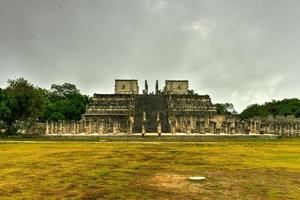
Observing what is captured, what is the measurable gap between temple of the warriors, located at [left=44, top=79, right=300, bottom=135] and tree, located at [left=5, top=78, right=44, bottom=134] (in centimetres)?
475

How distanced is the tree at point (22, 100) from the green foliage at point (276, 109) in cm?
5583

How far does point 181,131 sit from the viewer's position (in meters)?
53.9

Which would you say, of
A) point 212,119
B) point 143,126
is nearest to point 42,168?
point 143,126

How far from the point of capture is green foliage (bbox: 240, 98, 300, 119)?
305 ft

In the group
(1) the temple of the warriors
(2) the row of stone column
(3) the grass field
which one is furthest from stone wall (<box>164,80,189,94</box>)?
(3) the grass field

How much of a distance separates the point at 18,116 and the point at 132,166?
32492mm

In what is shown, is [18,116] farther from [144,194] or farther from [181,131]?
[144,194]

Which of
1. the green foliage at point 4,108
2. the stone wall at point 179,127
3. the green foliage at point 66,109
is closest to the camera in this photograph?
the green foliage at point 4,108

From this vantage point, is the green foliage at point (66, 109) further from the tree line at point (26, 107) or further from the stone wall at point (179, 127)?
the stone wall at point (179, 127)

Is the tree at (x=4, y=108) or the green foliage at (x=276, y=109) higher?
the green foliage at (x=276, y=109)

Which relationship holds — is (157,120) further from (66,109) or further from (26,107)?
(66,109)

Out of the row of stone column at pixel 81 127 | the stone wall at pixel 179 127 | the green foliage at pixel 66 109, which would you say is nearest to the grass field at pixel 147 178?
the stone wall at pixel 179 127

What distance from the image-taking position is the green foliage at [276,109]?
92.9 meters

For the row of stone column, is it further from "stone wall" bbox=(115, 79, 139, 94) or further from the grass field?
the grass field
